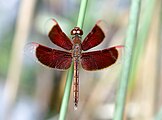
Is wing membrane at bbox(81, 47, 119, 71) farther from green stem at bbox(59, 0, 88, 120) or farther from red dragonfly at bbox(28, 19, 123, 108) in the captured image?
green stem at bbox(59, 0, 88, 120)

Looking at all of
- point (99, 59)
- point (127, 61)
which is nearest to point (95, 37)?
point (99, 59)

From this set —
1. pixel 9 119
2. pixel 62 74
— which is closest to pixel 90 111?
pixel 62 74

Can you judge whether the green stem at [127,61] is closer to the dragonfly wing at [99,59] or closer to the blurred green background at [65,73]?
the dragonfly wing at [99,59]

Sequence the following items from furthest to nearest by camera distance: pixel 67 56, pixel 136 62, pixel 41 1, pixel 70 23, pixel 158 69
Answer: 1. pixel 70 23
2. pixel 41 1
3. pixel 158 69
4. pixel 136 62
5. pixel 67 56

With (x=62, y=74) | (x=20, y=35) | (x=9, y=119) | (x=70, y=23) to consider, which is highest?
(x=70, y=23)

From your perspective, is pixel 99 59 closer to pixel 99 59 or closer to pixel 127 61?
pixel 99 59

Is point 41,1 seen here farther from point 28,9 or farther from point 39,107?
point 39,107

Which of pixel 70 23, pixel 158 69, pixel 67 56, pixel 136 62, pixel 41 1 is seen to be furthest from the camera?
pixel 70 23

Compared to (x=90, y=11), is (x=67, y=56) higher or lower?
lower
